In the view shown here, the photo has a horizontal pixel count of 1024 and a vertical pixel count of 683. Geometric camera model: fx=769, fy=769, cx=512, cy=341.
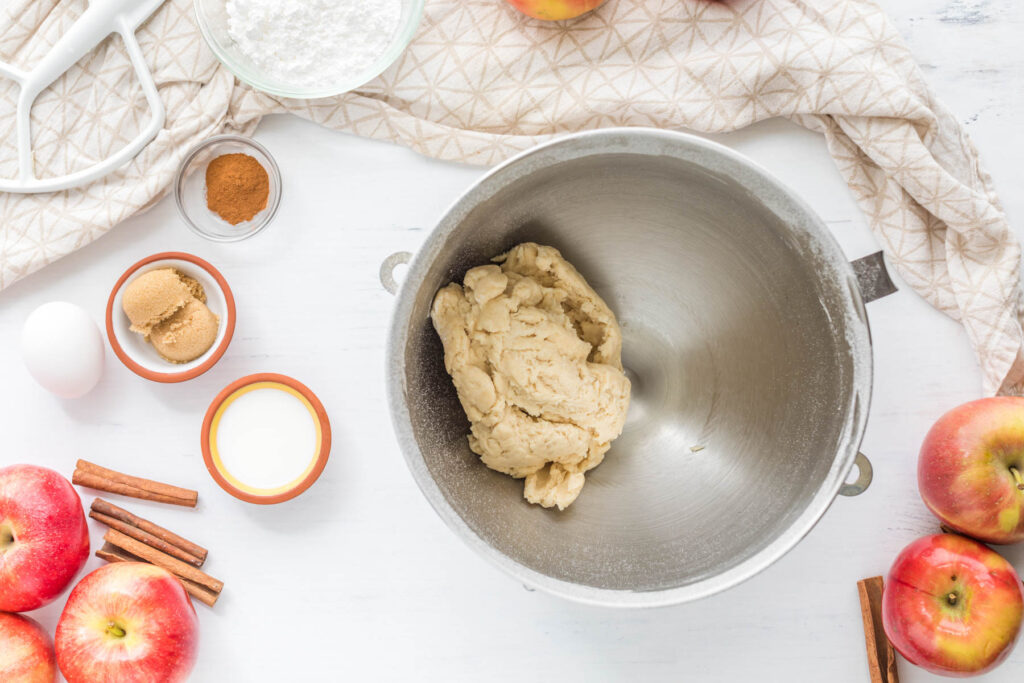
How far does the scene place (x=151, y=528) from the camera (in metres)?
1.12

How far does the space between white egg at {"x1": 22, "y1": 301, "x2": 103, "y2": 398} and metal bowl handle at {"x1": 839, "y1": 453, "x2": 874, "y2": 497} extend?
109 cm

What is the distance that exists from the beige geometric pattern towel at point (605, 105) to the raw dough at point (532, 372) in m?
0.23

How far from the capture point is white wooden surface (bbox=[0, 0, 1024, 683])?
1.11 m

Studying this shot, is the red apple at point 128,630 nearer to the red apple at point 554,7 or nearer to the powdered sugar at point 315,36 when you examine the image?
the powdered sugar at point 315,36

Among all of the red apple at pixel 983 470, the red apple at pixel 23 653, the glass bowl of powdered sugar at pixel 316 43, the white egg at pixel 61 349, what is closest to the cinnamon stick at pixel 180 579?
the red apple at pixel 23 653

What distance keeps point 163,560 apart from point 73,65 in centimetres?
73

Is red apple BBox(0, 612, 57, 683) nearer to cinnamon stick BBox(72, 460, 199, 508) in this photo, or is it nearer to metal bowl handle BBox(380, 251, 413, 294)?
cinnamon stick BBox(72, 460, 199, 508)

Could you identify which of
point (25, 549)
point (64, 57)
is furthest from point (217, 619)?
point (64, 57)

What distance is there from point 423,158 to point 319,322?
11.3 inches

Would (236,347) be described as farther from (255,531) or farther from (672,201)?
(672,201)

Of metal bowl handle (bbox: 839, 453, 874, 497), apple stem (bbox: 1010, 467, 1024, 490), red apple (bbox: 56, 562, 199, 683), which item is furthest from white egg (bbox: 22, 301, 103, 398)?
apple stem (bbox: 1010, 467, 1024, 490)

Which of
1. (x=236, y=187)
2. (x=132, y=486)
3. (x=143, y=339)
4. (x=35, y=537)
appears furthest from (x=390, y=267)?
(x=35, y=537)

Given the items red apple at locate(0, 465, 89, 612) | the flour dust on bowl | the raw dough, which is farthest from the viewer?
red apple at locate(0, 465, 89, 612)

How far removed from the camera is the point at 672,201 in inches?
36.8
